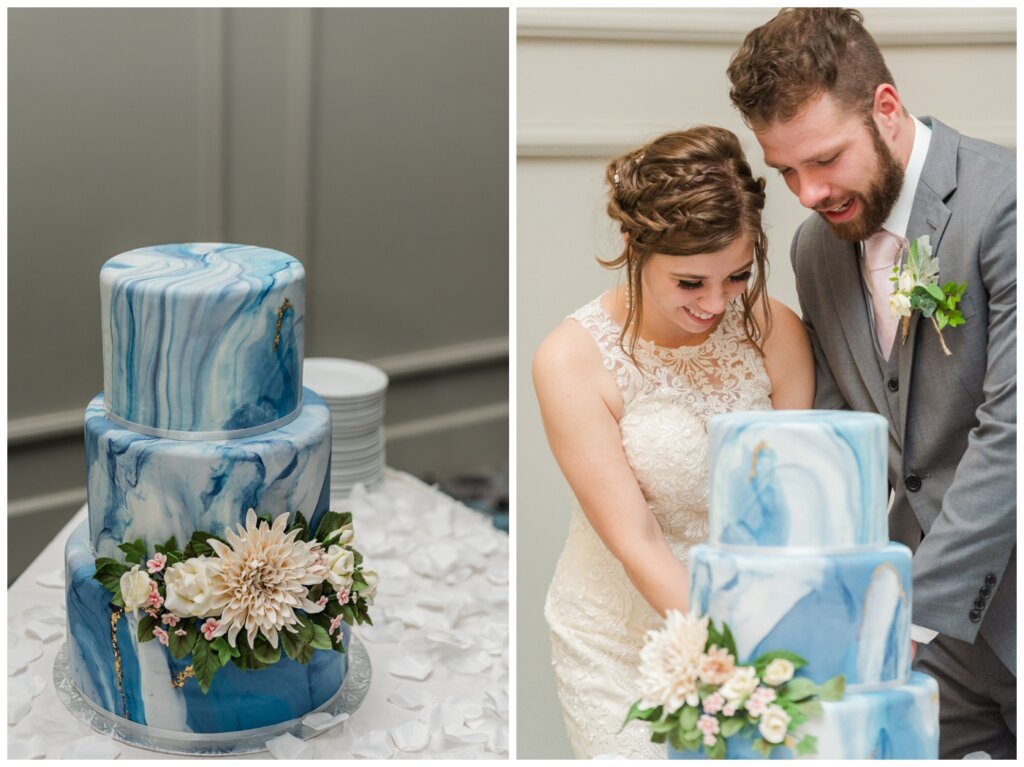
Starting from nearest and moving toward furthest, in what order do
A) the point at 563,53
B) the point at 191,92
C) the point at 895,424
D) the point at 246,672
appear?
the point at 895,424
the point at 246,672
the point at 563,53
the point at 191,92

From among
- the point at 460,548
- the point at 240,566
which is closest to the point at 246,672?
the point at 240,566

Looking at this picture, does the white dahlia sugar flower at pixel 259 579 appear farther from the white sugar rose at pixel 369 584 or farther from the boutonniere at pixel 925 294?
the boutonniere at pixel 925 294

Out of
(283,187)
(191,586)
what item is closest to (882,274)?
(191,586)

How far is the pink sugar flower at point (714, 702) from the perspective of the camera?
1.65m

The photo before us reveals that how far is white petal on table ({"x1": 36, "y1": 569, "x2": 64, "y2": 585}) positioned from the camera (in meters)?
3.18

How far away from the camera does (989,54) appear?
3.01 m

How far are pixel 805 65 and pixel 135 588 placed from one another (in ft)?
5.40

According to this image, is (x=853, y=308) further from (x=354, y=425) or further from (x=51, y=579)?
(x=51, y=579)

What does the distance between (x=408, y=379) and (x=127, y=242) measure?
1342mm

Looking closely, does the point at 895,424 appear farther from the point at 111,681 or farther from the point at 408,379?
the point at 408,379

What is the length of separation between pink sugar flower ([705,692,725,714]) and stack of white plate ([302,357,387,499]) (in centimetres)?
229

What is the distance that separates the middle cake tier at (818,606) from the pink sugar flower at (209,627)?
1086mm

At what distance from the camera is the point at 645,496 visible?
2502 mm

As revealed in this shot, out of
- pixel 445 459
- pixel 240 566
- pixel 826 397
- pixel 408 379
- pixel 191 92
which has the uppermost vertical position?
pixel 191 92
